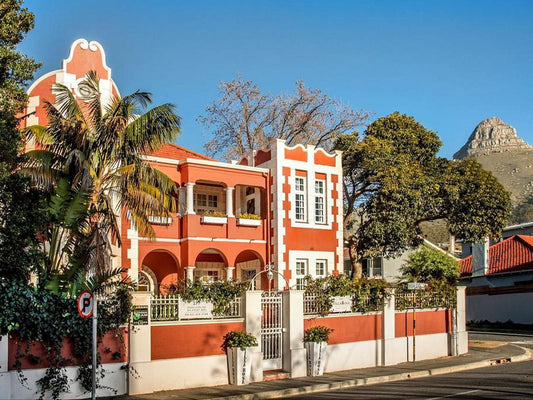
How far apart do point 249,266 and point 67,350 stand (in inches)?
535

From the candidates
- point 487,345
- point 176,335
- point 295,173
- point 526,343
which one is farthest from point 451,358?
point 176,335

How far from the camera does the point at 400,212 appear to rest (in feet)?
96.5

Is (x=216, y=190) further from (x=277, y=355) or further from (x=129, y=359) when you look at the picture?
(x=129, y=359)

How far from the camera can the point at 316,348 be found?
1905 cm

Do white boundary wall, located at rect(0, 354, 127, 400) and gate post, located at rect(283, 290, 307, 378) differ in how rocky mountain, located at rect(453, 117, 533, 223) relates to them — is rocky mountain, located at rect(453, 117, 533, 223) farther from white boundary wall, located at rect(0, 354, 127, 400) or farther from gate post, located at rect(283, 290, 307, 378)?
white boundary wall, located at rect(0, 354, 127, 400)

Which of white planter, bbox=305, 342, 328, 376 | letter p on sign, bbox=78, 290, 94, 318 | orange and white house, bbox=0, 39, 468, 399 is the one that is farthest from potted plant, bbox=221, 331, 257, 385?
letter p on sign, bbox=78, 290, 94, 318

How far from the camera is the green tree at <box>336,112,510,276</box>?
1158 inches

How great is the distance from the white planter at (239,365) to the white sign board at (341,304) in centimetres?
378

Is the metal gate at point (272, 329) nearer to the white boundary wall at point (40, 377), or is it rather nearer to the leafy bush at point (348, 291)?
the leafy bush at point (348, 291)

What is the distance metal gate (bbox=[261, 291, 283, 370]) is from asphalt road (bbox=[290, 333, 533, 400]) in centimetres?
254

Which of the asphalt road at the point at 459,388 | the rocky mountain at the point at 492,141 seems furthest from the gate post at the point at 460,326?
the rocky mountain at the point at 492,141

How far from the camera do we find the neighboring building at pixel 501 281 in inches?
1516

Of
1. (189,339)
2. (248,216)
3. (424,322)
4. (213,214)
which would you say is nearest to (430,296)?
(424,322)

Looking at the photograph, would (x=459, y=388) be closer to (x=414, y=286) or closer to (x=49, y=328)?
(x=414, y=286)
